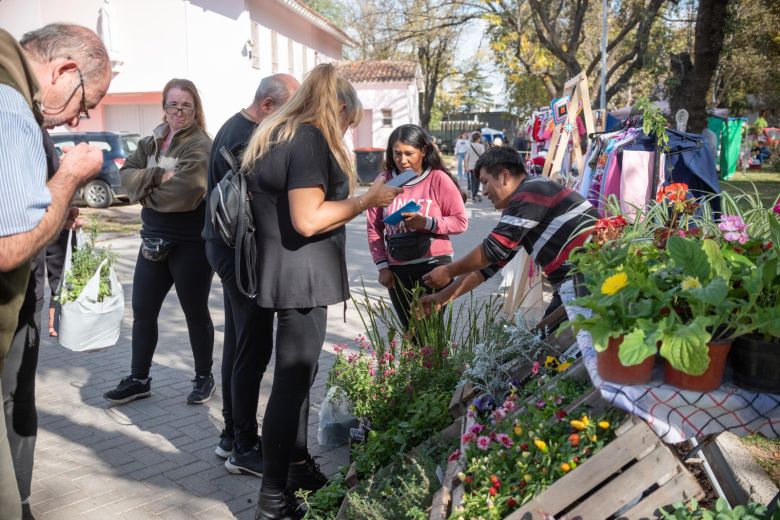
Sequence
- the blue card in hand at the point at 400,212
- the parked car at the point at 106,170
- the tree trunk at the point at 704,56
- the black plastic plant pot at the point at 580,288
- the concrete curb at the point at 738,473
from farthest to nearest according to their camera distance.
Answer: the parked car at the point at 106,170 < the tree trunk at the point at 704,56 < the blue card in hand at the point at 400,212 < the concrete curb at the point at 738,473 < the black plastic plant pot at the point at 580,288

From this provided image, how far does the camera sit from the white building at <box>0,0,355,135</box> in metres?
21.7

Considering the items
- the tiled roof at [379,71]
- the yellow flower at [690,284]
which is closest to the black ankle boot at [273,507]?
the yellow flower at [690,284]

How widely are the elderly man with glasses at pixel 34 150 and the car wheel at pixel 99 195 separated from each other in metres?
15.5

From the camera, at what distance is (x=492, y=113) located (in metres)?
58.3

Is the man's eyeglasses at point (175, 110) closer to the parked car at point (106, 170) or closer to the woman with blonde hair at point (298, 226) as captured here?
the woman with blonde hair at point (298, 226)

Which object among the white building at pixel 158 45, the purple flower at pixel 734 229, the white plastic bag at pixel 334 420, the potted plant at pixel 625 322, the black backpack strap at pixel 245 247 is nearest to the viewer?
the potted plant at pixel 625 322

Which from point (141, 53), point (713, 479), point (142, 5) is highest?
point (142, 5)

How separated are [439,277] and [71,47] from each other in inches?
85.3

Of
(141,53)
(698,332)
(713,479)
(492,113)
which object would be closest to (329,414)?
(713,479)

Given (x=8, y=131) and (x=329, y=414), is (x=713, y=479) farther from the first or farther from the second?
(x=8, y=131)

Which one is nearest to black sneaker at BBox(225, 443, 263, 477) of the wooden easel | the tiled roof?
the wooden easel

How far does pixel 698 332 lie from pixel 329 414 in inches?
102

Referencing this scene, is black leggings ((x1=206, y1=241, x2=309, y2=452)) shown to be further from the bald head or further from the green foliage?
the green foliage

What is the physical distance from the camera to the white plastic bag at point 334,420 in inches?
159
